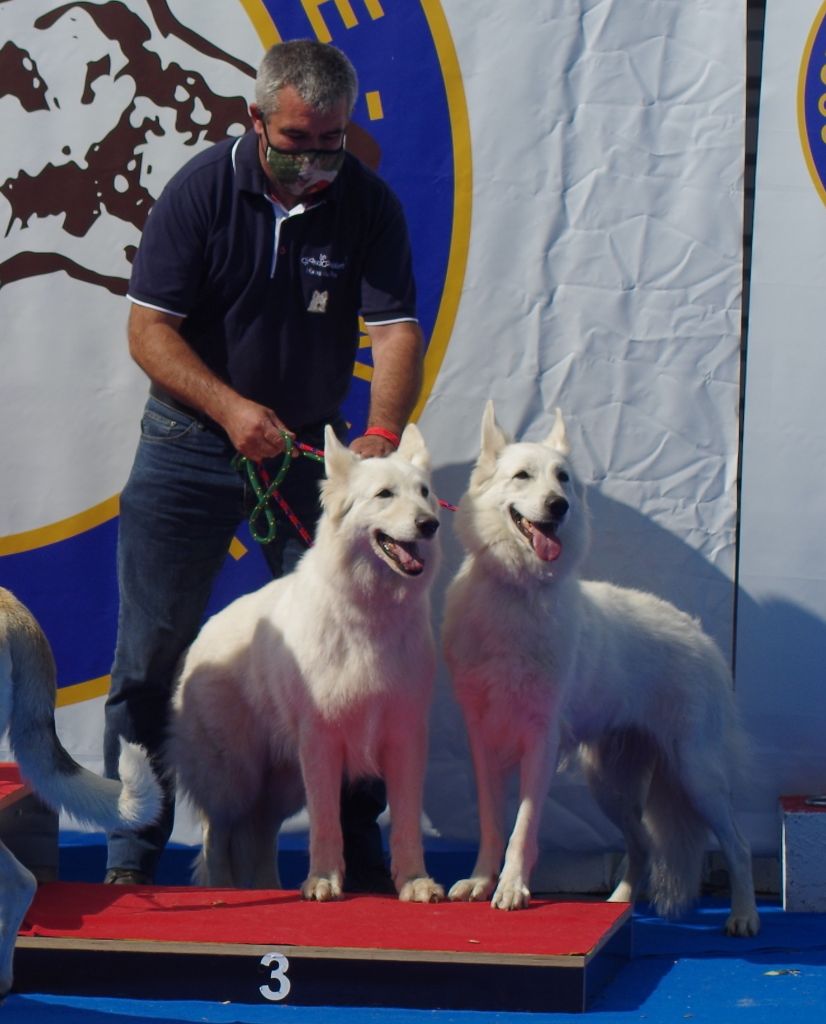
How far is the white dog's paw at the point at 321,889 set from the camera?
4.30m

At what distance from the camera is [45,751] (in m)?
3.77

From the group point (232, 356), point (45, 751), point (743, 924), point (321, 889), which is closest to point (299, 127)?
point (232, 356)

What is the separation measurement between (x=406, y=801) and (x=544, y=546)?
0.89m

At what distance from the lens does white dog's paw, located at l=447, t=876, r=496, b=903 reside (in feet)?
14.4

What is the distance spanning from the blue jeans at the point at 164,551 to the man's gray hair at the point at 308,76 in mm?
1095

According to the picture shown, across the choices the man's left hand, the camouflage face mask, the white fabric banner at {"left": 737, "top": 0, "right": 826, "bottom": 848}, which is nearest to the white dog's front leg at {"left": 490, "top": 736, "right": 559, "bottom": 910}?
the man's left hand

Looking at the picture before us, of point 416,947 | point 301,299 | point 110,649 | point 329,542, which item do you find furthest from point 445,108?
point 416,947

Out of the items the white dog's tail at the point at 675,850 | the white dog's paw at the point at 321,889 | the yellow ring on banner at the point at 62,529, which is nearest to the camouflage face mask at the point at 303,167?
the yellow ring on banner at the point at 62,529

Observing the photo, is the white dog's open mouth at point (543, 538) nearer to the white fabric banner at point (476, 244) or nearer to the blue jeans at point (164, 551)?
the blue jeans at point (164, 551)

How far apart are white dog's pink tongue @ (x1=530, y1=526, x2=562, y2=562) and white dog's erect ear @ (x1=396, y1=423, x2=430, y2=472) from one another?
1.27 feet

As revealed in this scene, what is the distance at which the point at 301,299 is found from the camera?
4871 millimetres

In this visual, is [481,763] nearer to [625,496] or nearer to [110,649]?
[625,496]

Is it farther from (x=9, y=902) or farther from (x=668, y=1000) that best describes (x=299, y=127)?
(x=668, y=1000)

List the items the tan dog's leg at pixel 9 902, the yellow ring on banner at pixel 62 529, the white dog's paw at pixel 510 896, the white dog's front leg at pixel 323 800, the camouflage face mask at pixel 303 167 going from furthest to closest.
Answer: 1. the yellow ring on banner at pixel 62 529
2. the camouflage face mask at pixel 303 167
3. the white dog's front leg at pixel 323 800
4. the white dog's paw at pixel 510 896
5. the tan dog's leg at pixel 9 902
